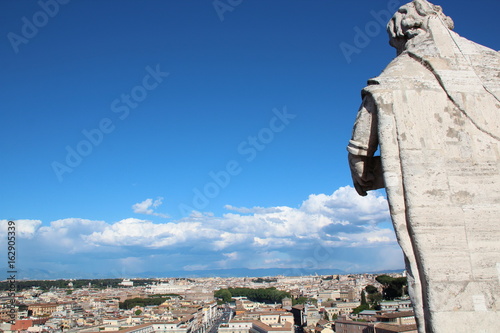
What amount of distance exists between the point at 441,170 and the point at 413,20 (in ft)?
4.89

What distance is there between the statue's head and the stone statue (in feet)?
0.72

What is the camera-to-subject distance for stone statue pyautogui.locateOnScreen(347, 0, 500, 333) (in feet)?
10.1

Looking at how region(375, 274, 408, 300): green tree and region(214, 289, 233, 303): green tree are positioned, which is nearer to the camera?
region(375, 274, 408, 300): green tree

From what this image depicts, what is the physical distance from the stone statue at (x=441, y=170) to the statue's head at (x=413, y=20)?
218 millimetres

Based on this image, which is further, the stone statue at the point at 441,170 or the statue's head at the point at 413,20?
the statue's head at the point at 413,20

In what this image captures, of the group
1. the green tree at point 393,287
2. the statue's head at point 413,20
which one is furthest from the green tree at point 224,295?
the statue's head at point 413,20

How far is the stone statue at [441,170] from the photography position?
3.09 metres

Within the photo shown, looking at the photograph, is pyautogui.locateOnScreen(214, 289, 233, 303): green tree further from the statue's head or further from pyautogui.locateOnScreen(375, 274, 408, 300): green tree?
the statue's head

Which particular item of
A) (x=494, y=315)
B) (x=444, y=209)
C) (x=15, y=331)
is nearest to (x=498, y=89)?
(x=444, y=209)

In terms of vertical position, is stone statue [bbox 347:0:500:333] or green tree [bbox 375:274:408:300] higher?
stone statue [bbox 347:0:500:333]

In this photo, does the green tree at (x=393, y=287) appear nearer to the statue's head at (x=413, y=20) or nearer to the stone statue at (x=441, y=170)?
the statue's head at (x=413, y=20)

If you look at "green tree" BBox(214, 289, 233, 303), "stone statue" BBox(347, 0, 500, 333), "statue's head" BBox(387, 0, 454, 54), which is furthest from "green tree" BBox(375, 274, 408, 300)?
"stone statue" BBox(347, 0, 500, 333)

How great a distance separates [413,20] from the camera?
4.00m

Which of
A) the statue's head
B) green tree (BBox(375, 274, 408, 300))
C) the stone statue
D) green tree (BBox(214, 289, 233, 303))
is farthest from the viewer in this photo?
green tree (BBox(214, 289, 233, 303))
